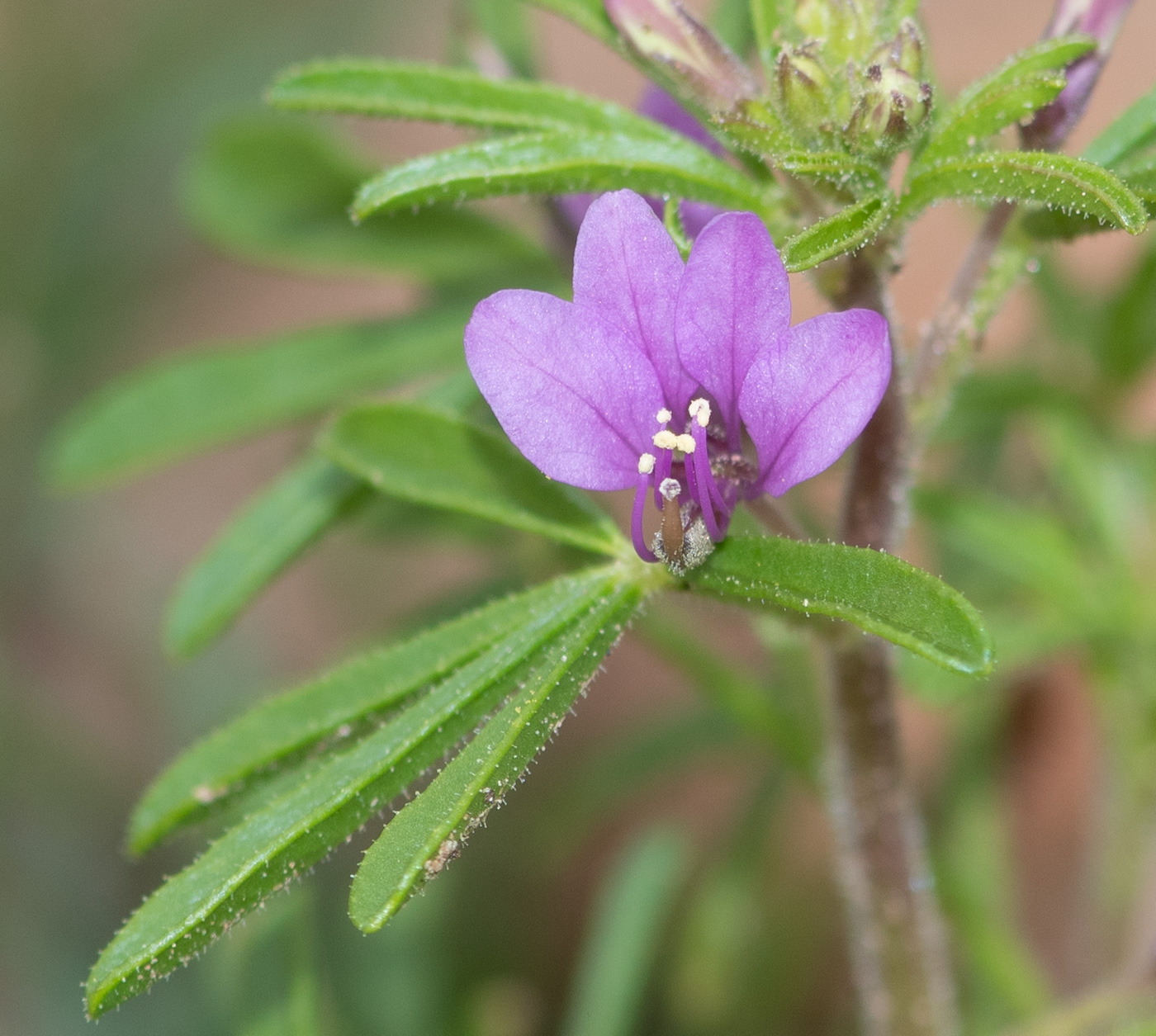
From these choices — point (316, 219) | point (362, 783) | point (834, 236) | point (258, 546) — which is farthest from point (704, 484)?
point (316, 219)

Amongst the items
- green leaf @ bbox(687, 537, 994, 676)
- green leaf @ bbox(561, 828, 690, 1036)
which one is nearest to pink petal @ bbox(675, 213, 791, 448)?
green leaf @ bbox(687, 537, 994, 676)

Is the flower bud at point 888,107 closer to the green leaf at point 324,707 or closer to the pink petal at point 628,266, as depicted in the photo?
the pink petal at point 628,266

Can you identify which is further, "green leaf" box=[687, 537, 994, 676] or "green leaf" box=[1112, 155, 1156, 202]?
"green leaf" box=[1112, 155, 1156, 202]

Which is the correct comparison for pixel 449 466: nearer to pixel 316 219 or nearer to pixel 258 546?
pixel 258 546

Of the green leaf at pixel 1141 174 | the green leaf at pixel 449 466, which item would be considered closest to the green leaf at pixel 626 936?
the green leaf at pixel 449 466

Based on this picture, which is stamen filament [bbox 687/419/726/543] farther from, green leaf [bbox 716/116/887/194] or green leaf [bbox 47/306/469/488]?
green leaf [bbox 47/306/469/488]

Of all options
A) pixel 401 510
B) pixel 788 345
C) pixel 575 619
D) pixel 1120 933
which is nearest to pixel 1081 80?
pixel 788 345

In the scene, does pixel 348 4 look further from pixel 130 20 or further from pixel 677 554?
pixel 677 554
